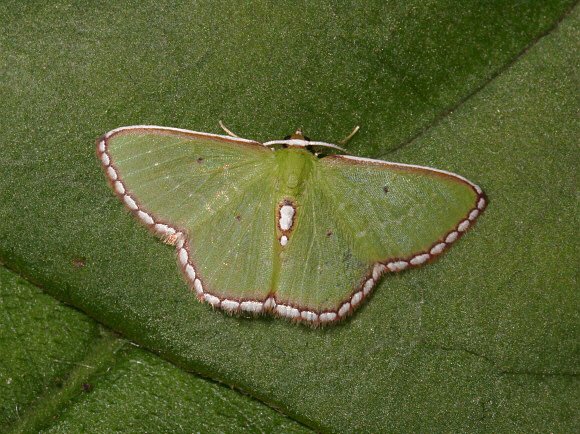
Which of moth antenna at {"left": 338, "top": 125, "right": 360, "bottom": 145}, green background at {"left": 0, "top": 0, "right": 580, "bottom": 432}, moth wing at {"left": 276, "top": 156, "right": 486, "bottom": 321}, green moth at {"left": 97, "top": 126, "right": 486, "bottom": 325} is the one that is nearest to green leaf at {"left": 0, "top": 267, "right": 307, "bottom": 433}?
green background at {"left": 0, "top": 0, "right": 580, "bottom": 432}

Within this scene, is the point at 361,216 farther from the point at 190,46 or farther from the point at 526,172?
the point at 190,46

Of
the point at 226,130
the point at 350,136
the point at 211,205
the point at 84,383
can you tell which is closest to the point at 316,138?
the point at 350,136

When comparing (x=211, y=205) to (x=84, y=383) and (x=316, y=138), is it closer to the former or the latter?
(x=316, y=138)

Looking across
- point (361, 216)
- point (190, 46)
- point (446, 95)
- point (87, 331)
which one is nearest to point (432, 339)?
point (361, 216)

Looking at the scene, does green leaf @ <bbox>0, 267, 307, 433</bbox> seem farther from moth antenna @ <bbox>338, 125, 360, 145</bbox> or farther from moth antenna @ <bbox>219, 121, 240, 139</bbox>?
moth antenna @ <bbox>338, 125, 360, 145</bbox>

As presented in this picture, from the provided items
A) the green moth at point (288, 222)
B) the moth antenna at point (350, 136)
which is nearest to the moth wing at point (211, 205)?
the green moth at point (288, 222)

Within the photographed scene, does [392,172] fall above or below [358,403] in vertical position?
above
